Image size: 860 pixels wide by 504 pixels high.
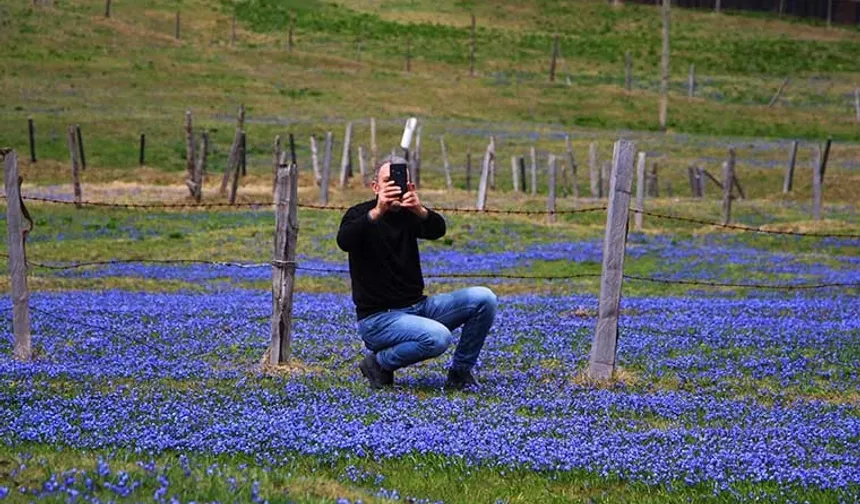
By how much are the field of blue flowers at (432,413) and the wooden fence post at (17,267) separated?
29 centimetres

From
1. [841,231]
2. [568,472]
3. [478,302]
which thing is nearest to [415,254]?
[478,302]

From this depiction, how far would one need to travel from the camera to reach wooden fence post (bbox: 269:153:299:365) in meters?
14.4

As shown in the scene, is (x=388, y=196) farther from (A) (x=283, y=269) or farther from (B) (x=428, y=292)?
(B) (x=428, y=292)

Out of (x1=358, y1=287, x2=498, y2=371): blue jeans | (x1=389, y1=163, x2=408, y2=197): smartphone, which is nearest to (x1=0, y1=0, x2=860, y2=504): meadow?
(x1=358, y1=287, x2=498, y2=371): blue jeans

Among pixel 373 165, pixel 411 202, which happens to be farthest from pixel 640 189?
pixel 411 202

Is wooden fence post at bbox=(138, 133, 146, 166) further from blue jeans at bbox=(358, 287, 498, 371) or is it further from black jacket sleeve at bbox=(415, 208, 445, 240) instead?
black jacket sleeve at bbox=(415, 208, 445, 240)

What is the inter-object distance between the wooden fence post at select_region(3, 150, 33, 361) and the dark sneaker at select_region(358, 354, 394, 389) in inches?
159

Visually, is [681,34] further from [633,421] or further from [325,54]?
[633,421]

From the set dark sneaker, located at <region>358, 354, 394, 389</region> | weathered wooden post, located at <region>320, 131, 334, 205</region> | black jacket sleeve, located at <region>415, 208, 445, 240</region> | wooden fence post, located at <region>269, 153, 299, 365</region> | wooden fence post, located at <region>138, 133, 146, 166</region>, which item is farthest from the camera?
wooden fence post, located at <region>138, 133, 146, 166</region>

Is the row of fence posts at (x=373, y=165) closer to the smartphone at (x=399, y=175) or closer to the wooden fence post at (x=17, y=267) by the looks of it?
the wooden fence post at (x=17, y=267)

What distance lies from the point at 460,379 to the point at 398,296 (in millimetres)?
1026

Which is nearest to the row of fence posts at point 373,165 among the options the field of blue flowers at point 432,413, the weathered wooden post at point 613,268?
the field of blue flowers at point 432,413

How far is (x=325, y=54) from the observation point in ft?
294

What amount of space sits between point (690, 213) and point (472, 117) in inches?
1281
